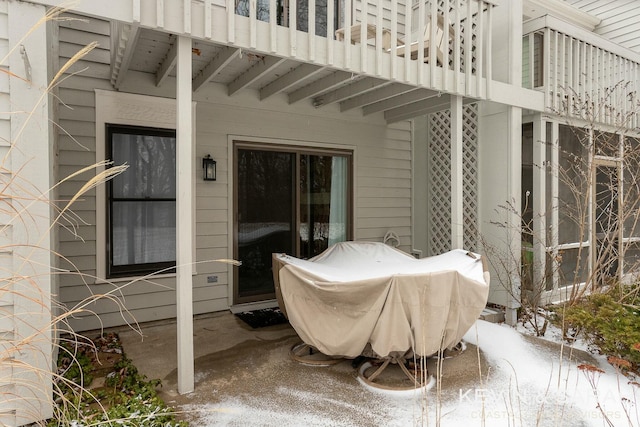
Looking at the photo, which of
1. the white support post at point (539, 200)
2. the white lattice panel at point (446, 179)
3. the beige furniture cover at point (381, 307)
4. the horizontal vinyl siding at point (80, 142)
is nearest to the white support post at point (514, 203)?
the white support post at point (539, 200)

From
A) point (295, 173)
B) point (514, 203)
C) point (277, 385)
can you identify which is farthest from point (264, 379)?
point (514, 203)

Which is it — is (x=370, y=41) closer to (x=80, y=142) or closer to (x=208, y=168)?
(x=208, y=168)

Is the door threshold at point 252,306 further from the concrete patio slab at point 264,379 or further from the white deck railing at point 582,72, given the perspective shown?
the white deck railing at point 582,72

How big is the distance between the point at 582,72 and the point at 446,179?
7.31 feet

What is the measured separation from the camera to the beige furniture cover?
2.88m

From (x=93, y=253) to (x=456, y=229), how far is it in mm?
3910

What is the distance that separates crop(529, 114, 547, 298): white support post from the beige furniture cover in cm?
210

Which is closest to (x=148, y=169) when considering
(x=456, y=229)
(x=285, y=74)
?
A: (x=285, y=74)

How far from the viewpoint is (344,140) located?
584 cm

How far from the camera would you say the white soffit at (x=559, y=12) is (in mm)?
6480

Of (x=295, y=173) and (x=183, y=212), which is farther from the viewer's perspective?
(x=295, y=173)

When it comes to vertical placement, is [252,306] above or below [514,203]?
below

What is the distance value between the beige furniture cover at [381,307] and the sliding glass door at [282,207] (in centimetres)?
191

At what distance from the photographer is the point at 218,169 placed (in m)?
4.86
